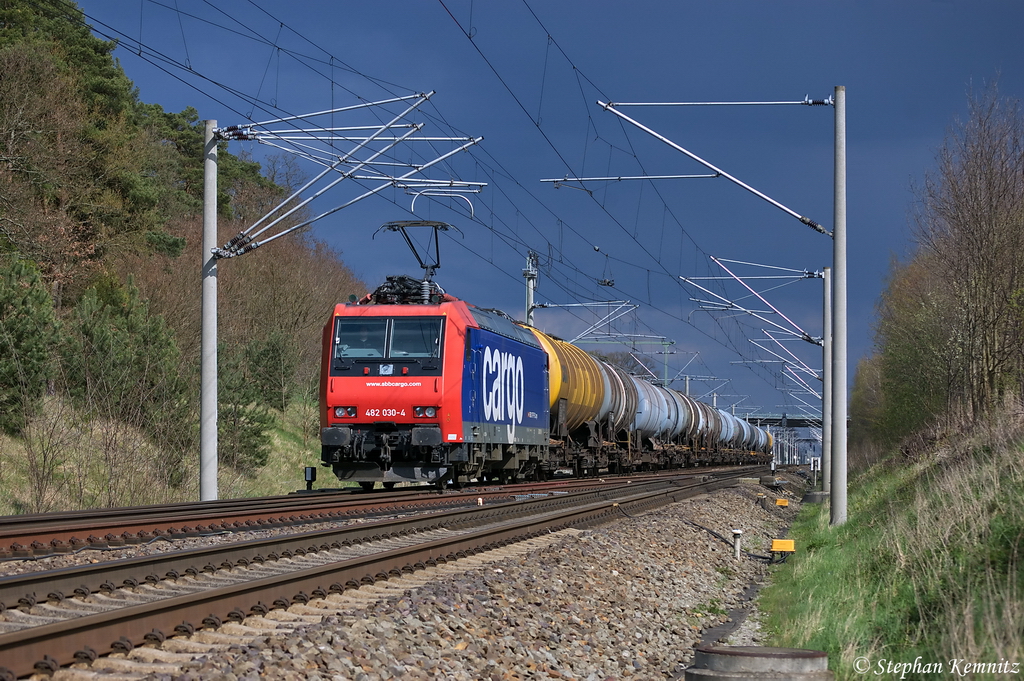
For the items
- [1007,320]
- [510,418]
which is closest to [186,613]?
[510,418]

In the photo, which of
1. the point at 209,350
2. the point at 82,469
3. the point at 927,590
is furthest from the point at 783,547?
the point at 82,469

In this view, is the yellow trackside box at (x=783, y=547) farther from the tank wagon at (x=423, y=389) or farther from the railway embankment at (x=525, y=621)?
the tank wagon at (x=423, y=389)

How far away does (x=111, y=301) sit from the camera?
3125 cm

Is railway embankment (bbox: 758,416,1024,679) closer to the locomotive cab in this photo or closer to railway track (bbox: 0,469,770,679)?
railway track (bbox: 0,469,770,679)

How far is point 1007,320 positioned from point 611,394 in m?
12.4

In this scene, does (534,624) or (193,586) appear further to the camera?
(534,624)

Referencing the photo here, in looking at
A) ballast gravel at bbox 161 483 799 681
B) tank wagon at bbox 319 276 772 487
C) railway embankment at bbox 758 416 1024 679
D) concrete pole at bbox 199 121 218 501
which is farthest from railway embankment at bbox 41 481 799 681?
concrete pole at bbox 199 121 218 501

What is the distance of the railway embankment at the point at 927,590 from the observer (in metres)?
6.23

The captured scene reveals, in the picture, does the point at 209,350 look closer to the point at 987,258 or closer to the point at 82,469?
the point at 82,469

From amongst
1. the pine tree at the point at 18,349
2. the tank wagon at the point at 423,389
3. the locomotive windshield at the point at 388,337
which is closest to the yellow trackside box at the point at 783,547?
the tank wagon at the point at 423,389

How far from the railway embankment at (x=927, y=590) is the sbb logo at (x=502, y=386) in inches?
338

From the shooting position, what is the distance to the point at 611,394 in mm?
32781

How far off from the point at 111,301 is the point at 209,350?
1475 centimetres

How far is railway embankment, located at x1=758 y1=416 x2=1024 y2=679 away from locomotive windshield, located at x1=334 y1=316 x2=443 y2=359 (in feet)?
27.2
